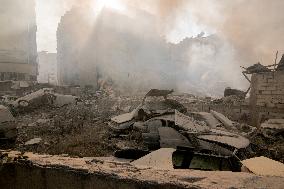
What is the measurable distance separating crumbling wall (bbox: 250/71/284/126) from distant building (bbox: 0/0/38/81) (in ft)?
58.7

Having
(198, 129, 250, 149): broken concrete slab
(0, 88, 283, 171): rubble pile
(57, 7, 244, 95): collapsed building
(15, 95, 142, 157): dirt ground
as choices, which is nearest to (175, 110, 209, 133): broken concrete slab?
(0, 88, 283, 171): rubble pile

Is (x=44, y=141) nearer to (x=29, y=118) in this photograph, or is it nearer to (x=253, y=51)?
(x=29, y=118)

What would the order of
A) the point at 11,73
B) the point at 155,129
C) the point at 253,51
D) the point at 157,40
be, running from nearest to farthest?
the point at 155,129 < the point at 11,73 < the point at 157,40 < the point at 253,51

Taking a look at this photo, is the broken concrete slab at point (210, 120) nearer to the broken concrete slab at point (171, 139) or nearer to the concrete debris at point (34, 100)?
the broken concrete slab at point (171, 139)

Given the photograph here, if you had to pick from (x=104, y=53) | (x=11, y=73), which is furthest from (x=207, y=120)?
(x=11, y=73)

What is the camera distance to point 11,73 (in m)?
22.8

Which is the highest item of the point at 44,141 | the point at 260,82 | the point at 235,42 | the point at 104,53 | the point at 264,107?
the point at 235,42

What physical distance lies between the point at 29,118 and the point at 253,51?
3628 cm

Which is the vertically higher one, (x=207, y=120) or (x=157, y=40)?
(x=157, y=40)

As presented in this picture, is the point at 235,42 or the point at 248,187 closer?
the point at 248,187

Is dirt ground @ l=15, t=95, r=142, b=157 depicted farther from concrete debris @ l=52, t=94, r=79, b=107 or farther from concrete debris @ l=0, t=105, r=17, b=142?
concrete debris @ l=0, t=105, r=17, b=142

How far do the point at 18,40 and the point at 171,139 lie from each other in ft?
70.1

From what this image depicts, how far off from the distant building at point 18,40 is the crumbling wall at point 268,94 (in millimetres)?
17881

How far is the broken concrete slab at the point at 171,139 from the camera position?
22.0 ft
